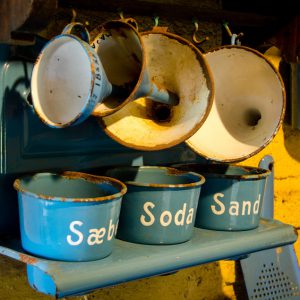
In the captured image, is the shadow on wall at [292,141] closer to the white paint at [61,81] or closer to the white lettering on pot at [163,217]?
the white lettering on pot at [163,217]

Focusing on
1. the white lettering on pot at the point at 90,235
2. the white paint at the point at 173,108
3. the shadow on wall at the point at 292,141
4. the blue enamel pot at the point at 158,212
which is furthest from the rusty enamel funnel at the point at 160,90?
the shadow on wall at the point at 292,141

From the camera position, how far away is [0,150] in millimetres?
1001

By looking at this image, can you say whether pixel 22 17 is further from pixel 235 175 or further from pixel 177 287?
pixel 177 287

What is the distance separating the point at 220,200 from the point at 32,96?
18.2 inches

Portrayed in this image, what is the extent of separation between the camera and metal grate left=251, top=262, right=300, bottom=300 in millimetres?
1494

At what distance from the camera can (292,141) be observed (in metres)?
1.68

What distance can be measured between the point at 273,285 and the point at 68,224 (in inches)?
34.0

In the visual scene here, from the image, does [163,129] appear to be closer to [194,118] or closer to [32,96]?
[194,118]

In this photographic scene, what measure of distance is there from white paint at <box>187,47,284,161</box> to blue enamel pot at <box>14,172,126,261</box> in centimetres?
35

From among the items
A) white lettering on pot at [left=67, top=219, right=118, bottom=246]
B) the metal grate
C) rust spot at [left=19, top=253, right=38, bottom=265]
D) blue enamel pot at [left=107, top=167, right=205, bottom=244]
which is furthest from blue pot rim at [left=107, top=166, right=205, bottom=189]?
the metal grate

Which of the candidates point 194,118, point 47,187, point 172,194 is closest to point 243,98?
point 194,118

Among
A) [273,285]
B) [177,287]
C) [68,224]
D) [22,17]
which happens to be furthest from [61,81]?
[273,285]

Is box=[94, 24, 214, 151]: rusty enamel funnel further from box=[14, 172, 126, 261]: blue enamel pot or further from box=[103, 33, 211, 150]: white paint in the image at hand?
box=[14, 172, 126, 261]: blue enamel pot

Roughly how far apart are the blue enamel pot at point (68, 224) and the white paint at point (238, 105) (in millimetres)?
348
